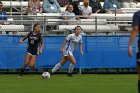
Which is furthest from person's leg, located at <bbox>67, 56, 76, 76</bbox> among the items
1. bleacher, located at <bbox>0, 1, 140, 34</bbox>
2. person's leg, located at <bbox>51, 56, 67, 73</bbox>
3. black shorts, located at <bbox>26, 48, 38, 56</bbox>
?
bleacher, located at <bbox>0, 1, 140, 34</bbox>

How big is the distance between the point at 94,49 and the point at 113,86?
6.79 meters

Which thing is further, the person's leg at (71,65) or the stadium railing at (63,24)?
the stadium railing at (63,24)

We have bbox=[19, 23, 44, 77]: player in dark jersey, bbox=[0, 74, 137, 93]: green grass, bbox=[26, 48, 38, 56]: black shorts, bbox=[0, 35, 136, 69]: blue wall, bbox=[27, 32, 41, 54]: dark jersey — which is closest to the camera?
bbox=[0, 74, 137, 93]: green grass

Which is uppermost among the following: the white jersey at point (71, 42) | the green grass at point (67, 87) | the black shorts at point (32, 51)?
the white jersey at point (71, 42)

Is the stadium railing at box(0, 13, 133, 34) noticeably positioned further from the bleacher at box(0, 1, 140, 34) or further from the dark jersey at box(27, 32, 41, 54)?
the dark jersey at box(27, 32, 41, 54)

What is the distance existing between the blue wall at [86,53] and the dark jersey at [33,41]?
1007 mm

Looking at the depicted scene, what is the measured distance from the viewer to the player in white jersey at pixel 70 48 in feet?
74.1

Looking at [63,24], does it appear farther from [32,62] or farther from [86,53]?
[32,62]

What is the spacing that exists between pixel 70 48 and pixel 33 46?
155 cm

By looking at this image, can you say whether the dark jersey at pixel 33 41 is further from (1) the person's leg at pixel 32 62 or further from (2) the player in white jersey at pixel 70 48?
(2) the player in white jersey at pixel 70 48

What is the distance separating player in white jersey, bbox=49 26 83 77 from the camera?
22.6 meters

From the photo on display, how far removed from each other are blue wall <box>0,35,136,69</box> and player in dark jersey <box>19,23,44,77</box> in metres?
0.99

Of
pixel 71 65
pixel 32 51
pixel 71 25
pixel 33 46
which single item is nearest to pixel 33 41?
pixel 33 46

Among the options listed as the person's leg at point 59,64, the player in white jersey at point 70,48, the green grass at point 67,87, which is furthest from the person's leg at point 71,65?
Answer: the green grass at point 67,87
